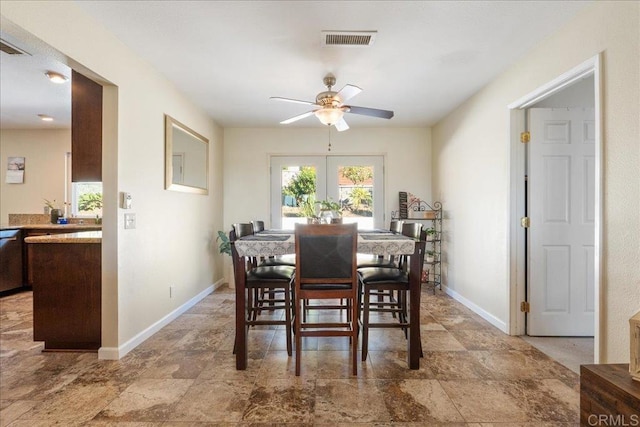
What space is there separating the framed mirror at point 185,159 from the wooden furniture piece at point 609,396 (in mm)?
3334

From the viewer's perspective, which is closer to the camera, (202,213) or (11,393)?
(11,393)

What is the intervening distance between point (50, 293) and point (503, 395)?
3246 mm

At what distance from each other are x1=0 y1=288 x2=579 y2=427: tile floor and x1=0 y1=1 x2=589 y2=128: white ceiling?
7.79ft

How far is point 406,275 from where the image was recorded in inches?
94.3

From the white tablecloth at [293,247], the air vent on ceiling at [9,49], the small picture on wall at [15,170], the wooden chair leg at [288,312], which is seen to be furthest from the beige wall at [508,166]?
the small picture on wall at [15,170]

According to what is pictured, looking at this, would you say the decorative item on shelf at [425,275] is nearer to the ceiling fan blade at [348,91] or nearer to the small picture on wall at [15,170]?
the ceiling fan blade at [348,91]

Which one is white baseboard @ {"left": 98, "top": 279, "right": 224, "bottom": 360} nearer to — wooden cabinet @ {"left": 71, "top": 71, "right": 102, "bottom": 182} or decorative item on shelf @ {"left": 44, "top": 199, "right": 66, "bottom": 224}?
wooden cabinet @ {"left": 71, "top": 71, "right": 102, "bottom": 182}

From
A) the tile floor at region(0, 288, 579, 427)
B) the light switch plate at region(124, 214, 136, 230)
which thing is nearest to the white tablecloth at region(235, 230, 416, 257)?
the tile floor at region(0, 288, 579, 427)

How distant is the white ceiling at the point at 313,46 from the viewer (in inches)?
81.5

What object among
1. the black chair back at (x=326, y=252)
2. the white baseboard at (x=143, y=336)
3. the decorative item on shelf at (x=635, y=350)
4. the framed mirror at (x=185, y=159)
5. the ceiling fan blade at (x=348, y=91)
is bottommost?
the white baseboard at (x=143, y=336)

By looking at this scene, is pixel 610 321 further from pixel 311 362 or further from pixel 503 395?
pixel 311 362

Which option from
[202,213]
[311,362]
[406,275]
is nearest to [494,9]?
[406,275]

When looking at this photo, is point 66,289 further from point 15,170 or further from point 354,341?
point 15,170

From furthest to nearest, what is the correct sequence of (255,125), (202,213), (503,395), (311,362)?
(255,125) < (202,213) < (311,362) < (503,395)
